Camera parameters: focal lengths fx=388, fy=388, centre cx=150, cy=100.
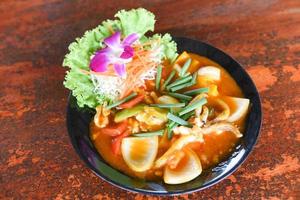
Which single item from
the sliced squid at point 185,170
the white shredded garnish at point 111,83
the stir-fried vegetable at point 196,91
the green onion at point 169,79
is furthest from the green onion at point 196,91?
the sliced squid at point 185,170

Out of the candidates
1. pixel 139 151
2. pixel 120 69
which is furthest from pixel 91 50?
pixel 139 151

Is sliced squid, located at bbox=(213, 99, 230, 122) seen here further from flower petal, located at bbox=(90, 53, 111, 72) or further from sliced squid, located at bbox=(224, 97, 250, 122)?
flower petal, located at bbox=(90, 53, 111, 72)

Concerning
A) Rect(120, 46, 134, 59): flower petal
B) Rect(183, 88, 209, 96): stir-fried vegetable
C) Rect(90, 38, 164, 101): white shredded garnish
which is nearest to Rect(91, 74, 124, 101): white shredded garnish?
Rect(90, 38, 164, 101): white shredded garnish

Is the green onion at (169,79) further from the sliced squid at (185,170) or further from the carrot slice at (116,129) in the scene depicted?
the sliced squid at (185,170)

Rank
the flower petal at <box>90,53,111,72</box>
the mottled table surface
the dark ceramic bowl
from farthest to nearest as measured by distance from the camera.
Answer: the flower petal at <box>90,53,111,72</box>, the mottled table surface, the dark ceramic bowl

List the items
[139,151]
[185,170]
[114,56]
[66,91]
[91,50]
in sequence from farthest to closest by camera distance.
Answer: [66,91] → [91,50] → [114,56] → [139,151] → [185,170]

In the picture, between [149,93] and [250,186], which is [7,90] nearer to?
[149,93]

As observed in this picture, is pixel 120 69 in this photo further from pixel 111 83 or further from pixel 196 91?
pixel 196 91
